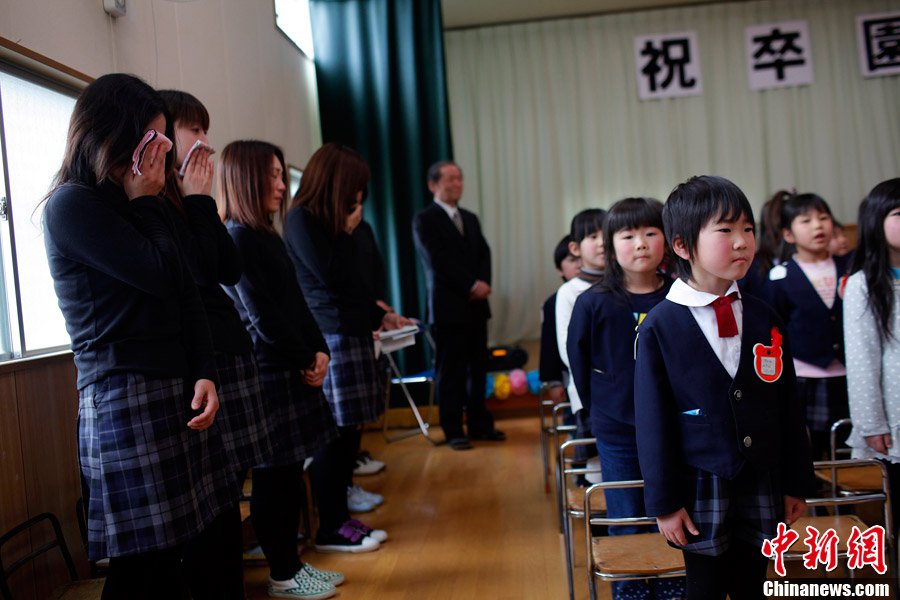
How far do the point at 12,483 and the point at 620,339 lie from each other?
5.25 feet

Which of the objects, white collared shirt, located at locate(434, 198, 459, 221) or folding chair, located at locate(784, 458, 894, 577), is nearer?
folding chair, located at locate(784, 458, 894, 577)

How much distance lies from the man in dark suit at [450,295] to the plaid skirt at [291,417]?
7.19ft

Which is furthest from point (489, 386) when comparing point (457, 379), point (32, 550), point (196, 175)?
point (196, 175)

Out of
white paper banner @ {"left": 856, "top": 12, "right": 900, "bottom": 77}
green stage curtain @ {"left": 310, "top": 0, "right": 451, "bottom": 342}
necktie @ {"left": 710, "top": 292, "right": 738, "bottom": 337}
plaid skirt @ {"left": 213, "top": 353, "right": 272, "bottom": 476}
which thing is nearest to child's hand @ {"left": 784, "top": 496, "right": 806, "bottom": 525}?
necktie @ {"left": 710, "top": 292, "right": 738, "bottom": 337}

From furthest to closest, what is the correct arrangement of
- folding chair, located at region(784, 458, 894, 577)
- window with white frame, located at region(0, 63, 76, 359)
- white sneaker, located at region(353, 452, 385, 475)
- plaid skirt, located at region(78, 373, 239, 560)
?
1. white sneaker, located at region(353, 452, 385, 475)
2. window with white frame, located at region(0, 63, 76, 359)
3. folding chair, located at region(784, 458, 894, 577)
4. plaid skirt, located at region(78, 373, 239, 560)

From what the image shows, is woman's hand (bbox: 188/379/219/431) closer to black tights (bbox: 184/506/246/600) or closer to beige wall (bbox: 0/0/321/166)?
black tights (bbox: 184/506/246/600)

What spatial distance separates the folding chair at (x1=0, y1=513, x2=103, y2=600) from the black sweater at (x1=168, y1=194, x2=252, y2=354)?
63cm

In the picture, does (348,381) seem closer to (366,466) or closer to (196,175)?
(196,175)

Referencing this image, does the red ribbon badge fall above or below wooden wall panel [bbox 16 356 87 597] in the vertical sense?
above

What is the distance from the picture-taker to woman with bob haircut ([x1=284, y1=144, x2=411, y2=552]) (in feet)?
8.87

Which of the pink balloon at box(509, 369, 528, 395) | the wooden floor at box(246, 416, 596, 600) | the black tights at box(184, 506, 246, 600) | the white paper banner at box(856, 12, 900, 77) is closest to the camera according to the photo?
the black tights at box(184, 506, 246, 600)

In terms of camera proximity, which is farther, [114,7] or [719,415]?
[114,7]

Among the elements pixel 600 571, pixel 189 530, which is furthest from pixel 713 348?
pixel 189 530

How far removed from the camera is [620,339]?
82.3 inches
